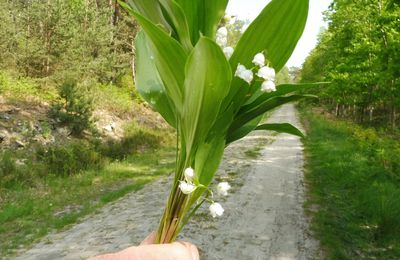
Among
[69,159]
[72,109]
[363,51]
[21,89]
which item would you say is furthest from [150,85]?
[363,51]

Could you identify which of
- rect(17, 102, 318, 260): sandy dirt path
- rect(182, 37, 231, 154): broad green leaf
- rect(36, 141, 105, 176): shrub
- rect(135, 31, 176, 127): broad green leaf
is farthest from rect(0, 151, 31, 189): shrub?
rect(182, 37, 231, 154): broad green leaf

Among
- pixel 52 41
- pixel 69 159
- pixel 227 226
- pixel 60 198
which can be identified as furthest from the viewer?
pixel 52 41

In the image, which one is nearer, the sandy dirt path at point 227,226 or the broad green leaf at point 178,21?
the broad green leaf at point 178,21

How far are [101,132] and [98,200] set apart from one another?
788cm

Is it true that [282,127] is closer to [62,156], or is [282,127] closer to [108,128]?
[62,156]

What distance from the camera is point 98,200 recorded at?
902 centimetres

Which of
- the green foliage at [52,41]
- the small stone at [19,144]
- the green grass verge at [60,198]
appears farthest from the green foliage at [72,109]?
the green grass verge at [60,198]

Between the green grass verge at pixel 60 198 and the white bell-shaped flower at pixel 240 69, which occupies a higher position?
the white bell-shaped flower at pixel 240 69

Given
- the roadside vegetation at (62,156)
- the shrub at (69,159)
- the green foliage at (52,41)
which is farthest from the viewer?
the green foliage at (52,41)

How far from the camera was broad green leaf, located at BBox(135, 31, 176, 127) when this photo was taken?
1398mm

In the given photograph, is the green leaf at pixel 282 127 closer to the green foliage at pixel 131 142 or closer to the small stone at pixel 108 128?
the green foliage at pixel 131 142

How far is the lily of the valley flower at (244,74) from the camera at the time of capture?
113 cm

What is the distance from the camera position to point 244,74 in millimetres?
1132

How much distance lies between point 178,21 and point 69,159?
11389 mm
